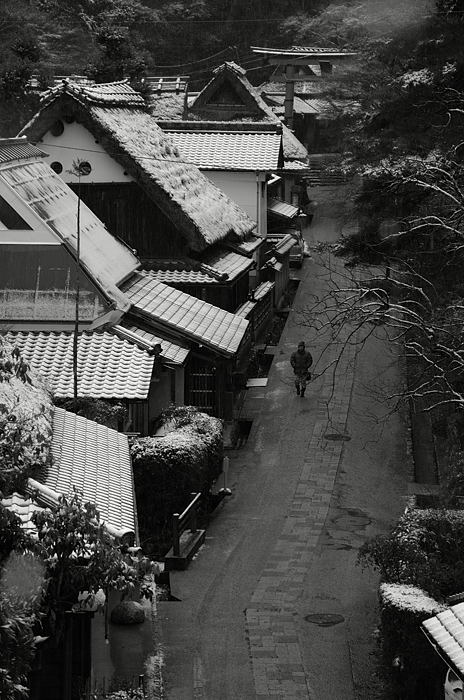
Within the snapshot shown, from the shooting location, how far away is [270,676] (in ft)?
46.6

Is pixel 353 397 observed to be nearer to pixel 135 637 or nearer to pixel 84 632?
pixel 135 637

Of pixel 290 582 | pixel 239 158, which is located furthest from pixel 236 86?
pixel 290 582

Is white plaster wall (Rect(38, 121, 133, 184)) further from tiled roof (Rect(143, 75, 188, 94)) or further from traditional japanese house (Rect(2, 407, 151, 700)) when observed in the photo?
tiled roof (Rect(143, 75, 188, 94))

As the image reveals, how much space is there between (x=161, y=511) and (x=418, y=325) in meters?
5.70

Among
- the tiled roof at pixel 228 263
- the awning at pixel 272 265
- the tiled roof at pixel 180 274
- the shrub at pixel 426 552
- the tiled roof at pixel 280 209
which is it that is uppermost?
the tiled roof at pixel 280 209

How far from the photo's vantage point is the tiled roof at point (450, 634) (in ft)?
31.6

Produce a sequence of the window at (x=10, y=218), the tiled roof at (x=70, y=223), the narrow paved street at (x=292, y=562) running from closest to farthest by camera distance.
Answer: the narrow paved street at (x=292, y=562) → the window at (x=10, y=218) → the tiled roof at (x=70, y=223)

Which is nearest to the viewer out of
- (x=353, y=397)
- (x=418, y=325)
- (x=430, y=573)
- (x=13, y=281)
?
(x=430, y=573)

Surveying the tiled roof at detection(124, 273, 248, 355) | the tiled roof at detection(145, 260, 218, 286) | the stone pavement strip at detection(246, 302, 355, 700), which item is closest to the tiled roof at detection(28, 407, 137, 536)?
the stone pavement strip at detection(246, 302, 355, 700)

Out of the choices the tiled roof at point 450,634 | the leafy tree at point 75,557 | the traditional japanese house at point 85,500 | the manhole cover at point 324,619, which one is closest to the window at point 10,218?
the traditional japanese house at point 85,500

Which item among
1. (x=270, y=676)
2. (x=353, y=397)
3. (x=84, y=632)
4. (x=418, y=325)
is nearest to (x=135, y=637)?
(x=270, y=676)

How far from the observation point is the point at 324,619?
16.1 metres

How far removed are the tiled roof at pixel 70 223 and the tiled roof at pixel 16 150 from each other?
201 mm

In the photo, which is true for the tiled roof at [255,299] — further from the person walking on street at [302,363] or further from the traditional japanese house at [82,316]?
the traditional japanese house at [82,316]
